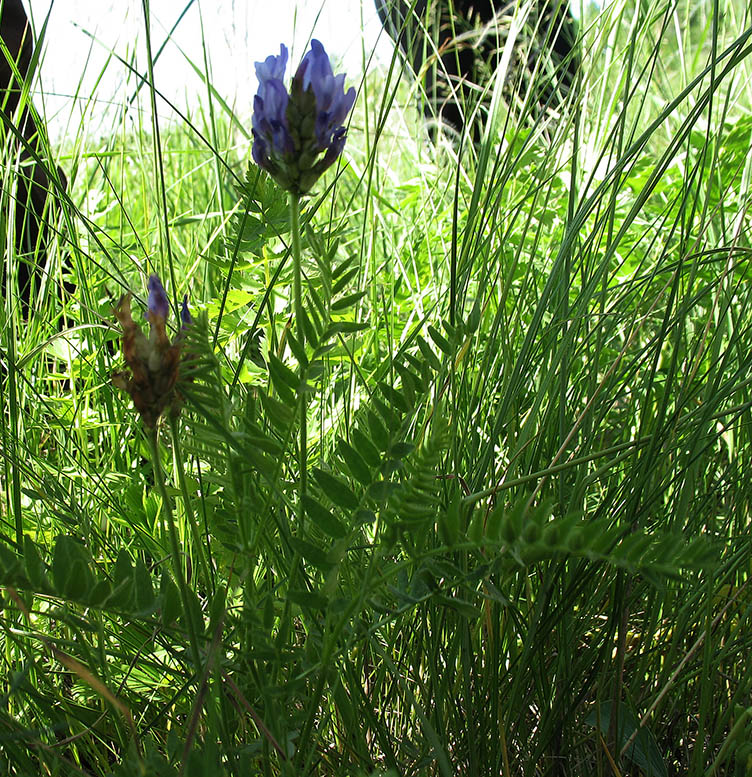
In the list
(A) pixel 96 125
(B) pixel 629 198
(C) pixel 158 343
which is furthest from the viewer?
(A) pixel 96 125

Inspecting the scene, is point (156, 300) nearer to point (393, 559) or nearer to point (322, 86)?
point (322, 86)

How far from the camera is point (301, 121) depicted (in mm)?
479

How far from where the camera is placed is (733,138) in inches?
44.6

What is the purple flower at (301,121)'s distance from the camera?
0.48 m

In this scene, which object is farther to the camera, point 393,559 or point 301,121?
point 393,559

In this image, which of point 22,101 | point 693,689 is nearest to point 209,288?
point 22,101

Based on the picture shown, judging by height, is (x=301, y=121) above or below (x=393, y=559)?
above

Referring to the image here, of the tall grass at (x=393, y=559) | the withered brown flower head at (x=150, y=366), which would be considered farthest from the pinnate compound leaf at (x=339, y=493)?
A: the withered brown flower head at (x=150, y=366)

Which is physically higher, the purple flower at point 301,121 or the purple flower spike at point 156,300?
the purple flower at point 301,121

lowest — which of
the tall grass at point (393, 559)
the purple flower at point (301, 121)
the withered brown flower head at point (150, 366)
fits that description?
the tall grass at point (393, 559)

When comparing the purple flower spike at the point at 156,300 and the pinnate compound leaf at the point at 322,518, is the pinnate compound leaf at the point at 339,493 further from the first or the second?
the purple flower spike at the point at 156,300

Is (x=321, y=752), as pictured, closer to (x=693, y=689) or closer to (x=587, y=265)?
(x=693, y=689)

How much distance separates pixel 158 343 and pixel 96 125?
3.80ft

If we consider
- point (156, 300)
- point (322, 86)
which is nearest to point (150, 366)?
point (156, 300)
